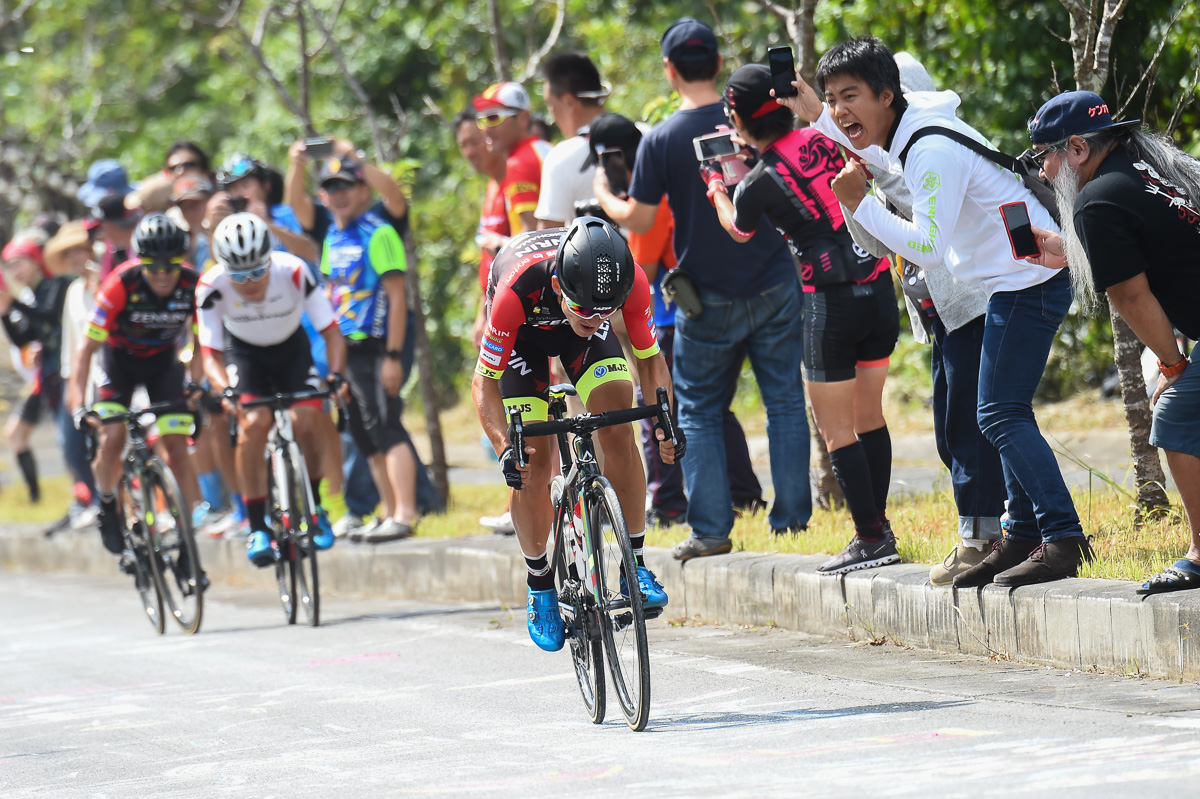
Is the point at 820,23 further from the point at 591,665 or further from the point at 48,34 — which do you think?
the point at 48,34

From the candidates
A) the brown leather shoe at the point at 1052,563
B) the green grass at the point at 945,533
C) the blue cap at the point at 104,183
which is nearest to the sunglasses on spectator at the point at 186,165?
the blue cap at the point at 104,183

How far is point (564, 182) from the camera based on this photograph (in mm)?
9023

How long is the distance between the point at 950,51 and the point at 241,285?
6176 mm

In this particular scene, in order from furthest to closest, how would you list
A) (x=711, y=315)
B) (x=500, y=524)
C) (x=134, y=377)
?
(x=134, y=377)
(x=500, y=524)
(x=711, y=315)

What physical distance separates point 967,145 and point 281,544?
5.16 metres

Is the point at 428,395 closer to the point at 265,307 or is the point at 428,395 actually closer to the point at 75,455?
the point at 265,307

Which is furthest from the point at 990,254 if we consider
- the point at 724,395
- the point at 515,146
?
the point at 515,146

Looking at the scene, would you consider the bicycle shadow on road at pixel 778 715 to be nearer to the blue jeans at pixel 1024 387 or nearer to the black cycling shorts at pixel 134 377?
the blue jeans at pixel 1024 387

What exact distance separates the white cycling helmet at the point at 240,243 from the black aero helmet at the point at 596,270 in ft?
14.3

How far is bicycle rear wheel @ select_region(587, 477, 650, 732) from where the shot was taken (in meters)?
5.51

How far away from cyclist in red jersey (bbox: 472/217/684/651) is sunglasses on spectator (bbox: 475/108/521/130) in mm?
3503

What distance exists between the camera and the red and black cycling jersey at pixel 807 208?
7262 mm

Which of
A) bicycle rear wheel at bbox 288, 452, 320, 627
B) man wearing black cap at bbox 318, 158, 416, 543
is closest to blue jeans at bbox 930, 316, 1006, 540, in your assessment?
bicycle rear wheel at bbox 288, 452, 320, 627

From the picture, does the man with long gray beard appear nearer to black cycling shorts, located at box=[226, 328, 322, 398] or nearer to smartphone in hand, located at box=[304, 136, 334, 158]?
black cycling shorts, located at box=[226, 328, 322, 398]
